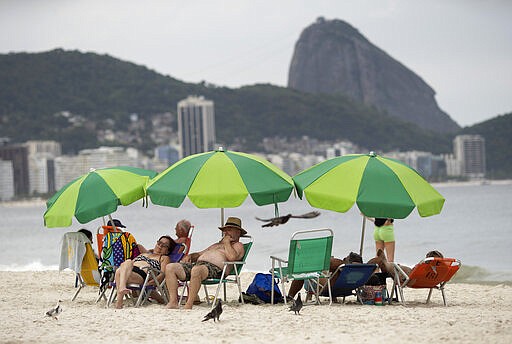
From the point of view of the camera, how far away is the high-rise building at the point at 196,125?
448ft

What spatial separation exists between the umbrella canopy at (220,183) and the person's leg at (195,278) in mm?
477

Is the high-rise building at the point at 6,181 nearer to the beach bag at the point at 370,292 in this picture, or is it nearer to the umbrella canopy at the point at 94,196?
the umbrella canopy at the point at 94,196

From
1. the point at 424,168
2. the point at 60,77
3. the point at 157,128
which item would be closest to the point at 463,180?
the point at 424,168

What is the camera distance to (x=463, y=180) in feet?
425

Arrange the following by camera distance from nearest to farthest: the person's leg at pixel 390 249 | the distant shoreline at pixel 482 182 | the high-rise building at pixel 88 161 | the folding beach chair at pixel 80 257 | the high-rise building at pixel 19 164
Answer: the folding beach chair at pixel 80 257 < the person's leg at pixel 390 249 < the high-rise building at pixel 88 161 < the high-rise building at pixel 19 164 < the distant shoreline at pixel 482 182

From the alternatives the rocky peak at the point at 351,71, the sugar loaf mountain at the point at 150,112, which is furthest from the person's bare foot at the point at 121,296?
the rocky peak at the point at 351,71

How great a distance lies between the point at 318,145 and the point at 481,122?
86.5ft

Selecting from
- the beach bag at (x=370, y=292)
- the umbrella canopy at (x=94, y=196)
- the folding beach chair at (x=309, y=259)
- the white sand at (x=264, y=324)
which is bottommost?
the white sand at (x=264, y=324)

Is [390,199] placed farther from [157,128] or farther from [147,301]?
[157,128]

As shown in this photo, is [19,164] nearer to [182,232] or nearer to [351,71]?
[351,71]

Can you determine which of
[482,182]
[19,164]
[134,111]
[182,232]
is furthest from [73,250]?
[134,111]

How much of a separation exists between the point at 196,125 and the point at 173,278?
13277 cm

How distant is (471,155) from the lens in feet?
420

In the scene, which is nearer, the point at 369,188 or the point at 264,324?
the point at 264,324
